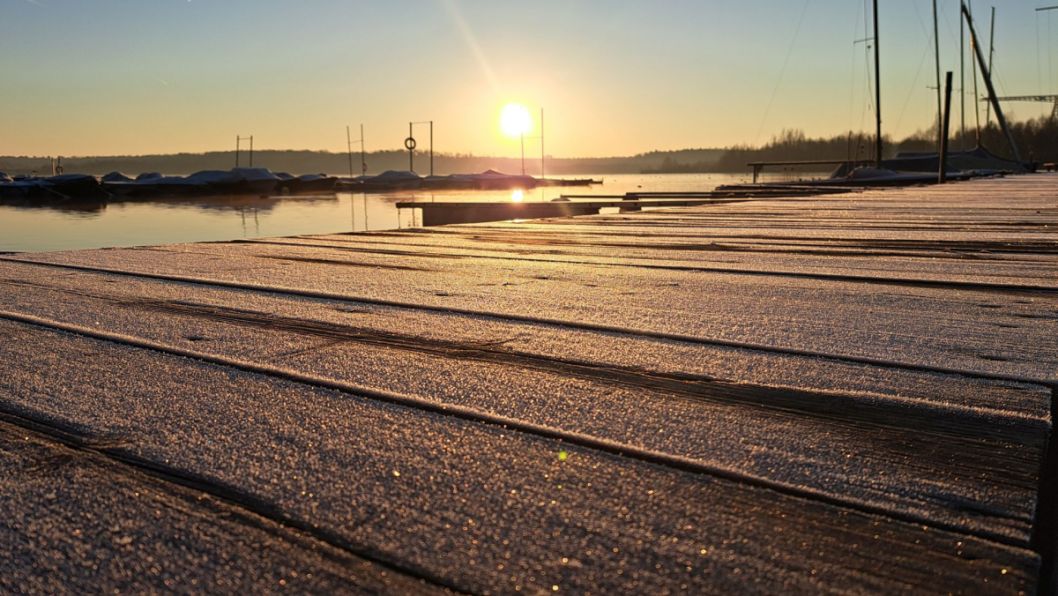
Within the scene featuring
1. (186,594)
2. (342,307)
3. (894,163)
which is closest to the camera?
(186,594)

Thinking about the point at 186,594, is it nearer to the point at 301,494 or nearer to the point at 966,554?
the point at 301,494

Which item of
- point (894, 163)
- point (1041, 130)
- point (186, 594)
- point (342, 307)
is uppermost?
point (1041, 130)

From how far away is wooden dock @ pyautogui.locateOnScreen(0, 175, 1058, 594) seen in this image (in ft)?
1.80

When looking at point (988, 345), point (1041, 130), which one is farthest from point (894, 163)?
point (988, 345)

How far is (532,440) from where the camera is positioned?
76 centimetres

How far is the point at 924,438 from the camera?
0.77m

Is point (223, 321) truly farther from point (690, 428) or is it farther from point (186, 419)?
point (690, 428)

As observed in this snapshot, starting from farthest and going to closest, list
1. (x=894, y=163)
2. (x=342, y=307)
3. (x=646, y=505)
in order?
(x=894, y=163)
(x=342, y=307)
(x=646, y=505)

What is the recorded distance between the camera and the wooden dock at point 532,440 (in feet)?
1.80

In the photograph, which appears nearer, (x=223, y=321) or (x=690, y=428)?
(x=690, y=428)

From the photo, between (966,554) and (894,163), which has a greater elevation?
(894,163)

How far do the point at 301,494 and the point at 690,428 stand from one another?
0.37 meters

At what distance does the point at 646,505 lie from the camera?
24.5 inches

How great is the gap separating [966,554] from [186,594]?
1.71 ft
